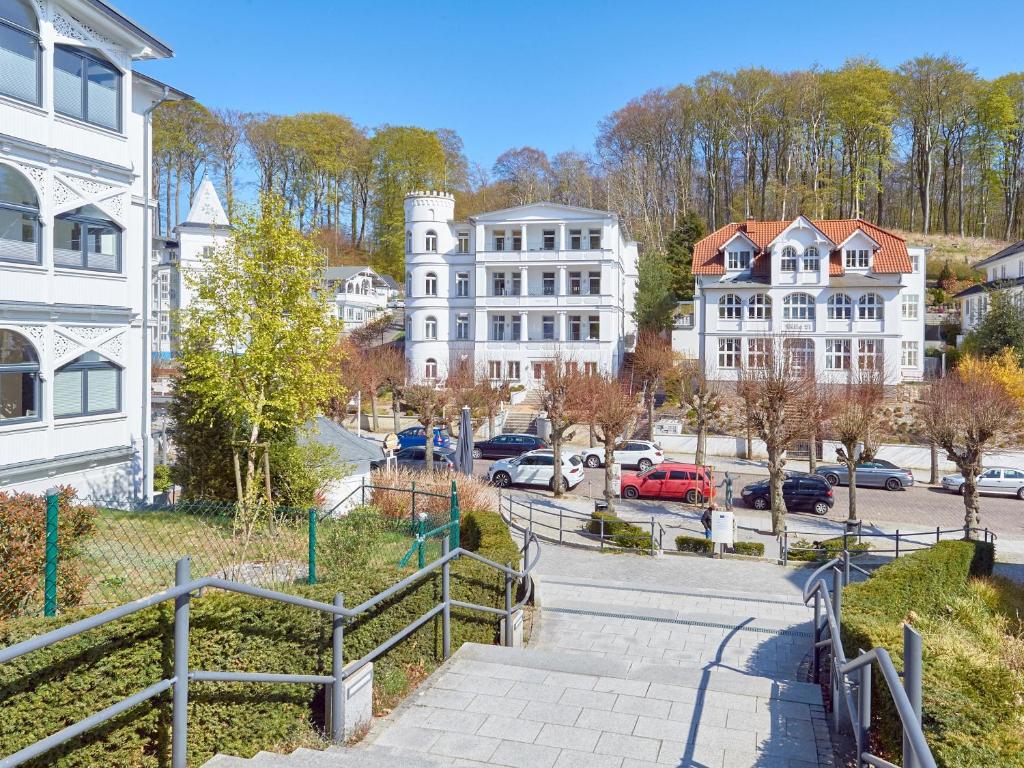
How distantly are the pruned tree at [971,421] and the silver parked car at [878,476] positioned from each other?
232 centimetres

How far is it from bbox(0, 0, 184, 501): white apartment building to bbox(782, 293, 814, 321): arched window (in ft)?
117

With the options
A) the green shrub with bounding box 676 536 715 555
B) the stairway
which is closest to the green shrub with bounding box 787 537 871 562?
the green shrub with bounding box 676 536 715 555

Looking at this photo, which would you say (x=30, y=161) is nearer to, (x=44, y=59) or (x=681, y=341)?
(x=44, y=59)

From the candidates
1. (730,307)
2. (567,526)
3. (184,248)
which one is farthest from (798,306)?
(184,248)

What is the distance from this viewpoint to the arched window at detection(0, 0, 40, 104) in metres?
13.7

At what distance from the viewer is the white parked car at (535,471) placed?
30938 millimetres

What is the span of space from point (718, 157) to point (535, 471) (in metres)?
49.0

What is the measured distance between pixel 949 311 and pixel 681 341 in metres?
22.4

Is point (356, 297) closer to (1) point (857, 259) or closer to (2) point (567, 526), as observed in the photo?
(1) point (857, 259)

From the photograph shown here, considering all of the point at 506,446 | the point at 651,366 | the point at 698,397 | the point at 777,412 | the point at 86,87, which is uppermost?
the point at 86,87

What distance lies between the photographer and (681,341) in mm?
48375

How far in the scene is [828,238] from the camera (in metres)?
43.7

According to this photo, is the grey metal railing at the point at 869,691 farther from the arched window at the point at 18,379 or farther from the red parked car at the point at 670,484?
the red parked car at the point at 670,484

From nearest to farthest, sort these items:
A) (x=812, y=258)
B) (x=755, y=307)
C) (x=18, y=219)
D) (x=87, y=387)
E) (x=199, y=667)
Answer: (x=199, y=667) → (x=18, y=219) → (x=87, y=387) → (x=812, y=258) → (x=755, y=307)
